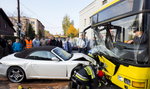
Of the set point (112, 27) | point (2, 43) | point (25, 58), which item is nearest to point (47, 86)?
point (25, 58)

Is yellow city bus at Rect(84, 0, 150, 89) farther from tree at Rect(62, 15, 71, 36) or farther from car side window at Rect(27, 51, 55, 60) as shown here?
tree at Rect(62, 15, 71, 36)

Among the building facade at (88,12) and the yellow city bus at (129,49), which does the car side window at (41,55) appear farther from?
the building facade at (88,12)

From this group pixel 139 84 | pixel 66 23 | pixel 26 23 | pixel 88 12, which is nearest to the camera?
pixel 139 84

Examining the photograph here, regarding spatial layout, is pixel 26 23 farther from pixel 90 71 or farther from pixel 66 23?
pixel 90 71

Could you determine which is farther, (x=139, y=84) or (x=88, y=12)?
(x=88, y=12)

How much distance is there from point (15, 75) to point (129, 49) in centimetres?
430

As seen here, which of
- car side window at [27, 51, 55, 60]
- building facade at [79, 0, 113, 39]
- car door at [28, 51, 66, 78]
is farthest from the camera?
building facade at [79, 0, 113, 39]

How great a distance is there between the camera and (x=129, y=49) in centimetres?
272

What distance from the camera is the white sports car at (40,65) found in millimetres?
4645

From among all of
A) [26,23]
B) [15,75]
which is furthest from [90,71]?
[26,23]

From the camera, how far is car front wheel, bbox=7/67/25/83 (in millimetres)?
4793

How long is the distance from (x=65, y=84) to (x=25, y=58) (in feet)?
6.39

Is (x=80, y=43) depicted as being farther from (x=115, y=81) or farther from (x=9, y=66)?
(x=115, y=81)

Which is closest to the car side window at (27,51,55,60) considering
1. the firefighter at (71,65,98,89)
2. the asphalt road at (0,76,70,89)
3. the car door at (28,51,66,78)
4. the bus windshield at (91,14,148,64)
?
the car door at (28,51,66,78)
